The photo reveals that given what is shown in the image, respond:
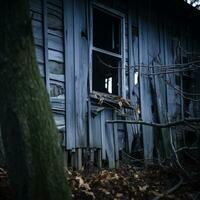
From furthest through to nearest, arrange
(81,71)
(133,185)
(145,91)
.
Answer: (145,91) → (81,71) → (133,185)

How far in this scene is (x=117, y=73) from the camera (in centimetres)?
815

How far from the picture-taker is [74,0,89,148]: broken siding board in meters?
6.92

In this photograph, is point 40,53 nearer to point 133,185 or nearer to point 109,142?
point 109,142

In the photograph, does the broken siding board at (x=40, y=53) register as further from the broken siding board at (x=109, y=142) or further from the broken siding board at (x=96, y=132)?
the broken siding board at (x=109, y=142)

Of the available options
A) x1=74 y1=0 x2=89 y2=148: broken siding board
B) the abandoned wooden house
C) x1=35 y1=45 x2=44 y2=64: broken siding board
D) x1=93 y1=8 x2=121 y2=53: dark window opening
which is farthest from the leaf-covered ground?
x1=93 y1=8 x2=121 y2=53: dark window opening

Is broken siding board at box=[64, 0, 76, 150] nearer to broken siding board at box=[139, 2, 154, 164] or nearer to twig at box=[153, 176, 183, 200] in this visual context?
twig at box=[153, 176, 183, 200]

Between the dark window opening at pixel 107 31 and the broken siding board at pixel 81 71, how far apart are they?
2.14ft

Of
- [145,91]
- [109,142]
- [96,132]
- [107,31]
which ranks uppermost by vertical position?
[107,31]

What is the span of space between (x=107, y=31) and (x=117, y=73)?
161 centimetres

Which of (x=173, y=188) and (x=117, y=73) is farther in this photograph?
(x=117, y=73)

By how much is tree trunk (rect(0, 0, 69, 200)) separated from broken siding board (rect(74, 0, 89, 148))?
301 centimetres

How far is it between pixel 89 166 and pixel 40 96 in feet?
10.3

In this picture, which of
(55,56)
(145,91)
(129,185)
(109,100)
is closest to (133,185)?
(129,185)

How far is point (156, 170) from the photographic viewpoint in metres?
7.43
